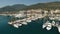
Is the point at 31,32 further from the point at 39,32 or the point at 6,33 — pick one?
the point at 6,33

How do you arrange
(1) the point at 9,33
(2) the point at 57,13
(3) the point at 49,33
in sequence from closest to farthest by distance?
(3) the point at 49,33 → (1) the point at 9,33 → (2) the point at 57,13

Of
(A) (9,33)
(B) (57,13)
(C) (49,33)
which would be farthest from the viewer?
(B) (57,13)

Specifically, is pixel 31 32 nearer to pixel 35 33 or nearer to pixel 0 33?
pixel 35 33

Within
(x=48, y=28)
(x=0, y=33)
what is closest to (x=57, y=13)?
(x=48, y=28)

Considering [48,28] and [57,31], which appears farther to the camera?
[48,28]

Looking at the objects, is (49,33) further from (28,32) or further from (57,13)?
(57,13)

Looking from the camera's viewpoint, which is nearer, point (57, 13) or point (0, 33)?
point (0, 33)

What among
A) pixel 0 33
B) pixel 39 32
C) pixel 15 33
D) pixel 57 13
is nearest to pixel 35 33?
pixel 39 32

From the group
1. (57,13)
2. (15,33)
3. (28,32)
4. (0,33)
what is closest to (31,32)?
(28,32)
